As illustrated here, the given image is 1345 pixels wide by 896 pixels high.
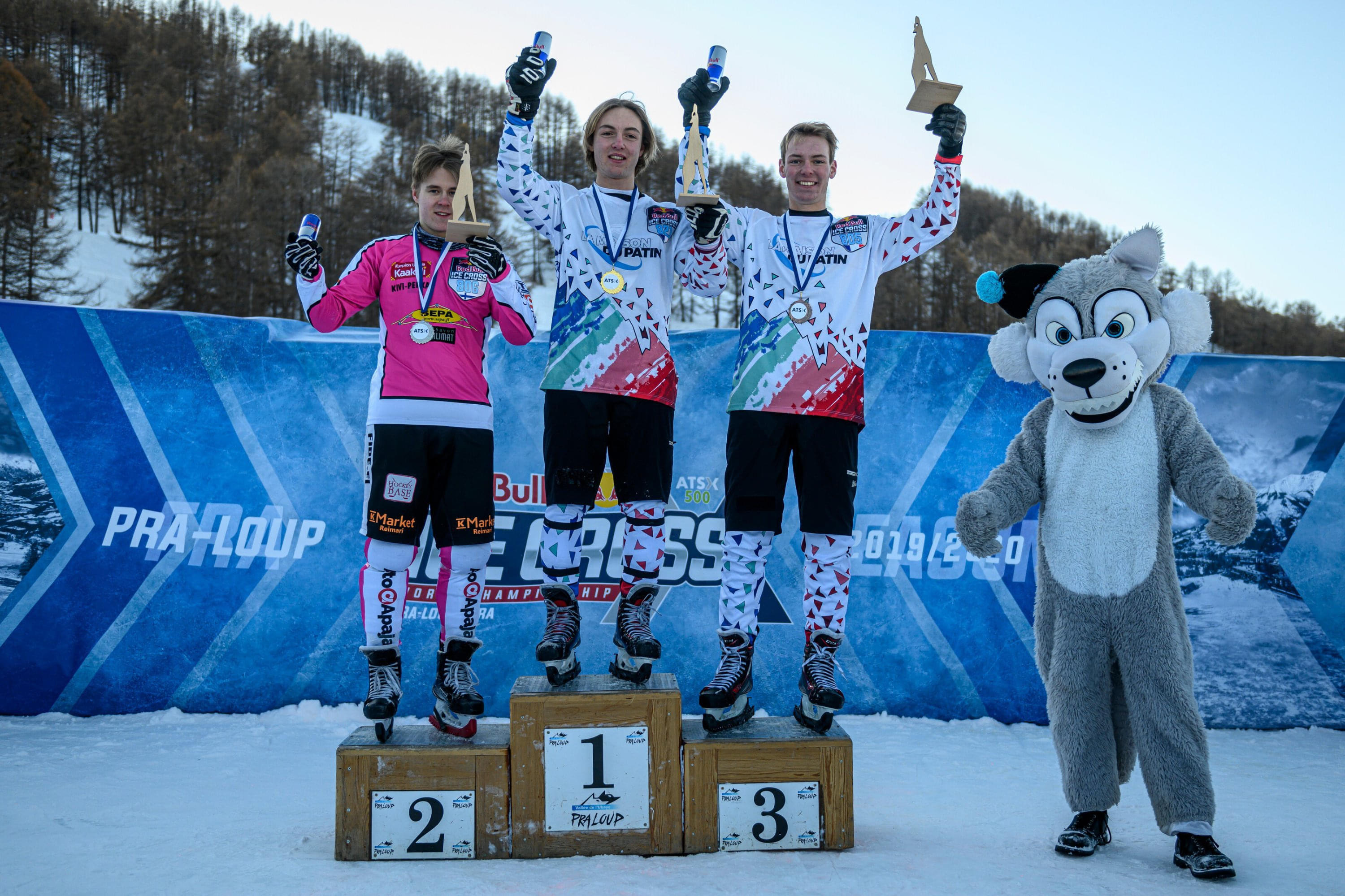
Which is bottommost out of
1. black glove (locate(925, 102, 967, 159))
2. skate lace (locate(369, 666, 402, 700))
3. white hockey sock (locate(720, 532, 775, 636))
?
skate lace (locate(369, 666, 402, 700))

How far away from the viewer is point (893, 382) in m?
4.49

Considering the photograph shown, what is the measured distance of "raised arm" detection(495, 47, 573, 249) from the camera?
2.72 meters

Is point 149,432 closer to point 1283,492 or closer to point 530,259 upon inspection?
point 1283,492

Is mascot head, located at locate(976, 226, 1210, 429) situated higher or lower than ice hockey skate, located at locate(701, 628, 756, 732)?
higher

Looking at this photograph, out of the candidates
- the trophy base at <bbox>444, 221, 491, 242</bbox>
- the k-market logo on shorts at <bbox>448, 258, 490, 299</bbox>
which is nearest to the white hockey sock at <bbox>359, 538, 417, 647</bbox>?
the k-market logo on shorts at <bbox>448, 258, 490, 299</bbox>

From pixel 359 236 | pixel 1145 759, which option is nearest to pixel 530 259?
pixel 359 236

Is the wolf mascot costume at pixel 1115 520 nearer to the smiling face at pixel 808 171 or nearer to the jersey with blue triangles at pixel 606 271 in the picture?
the smiling face at pixel 808 171

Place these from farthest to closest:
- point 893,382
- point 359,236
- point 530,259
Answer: point 530,259, point 359,236, point 893,382

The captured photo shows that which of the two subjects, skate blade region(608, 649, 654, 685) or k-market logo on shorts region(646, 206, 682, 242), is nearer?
skate blade region(608, 649, 654, 685)

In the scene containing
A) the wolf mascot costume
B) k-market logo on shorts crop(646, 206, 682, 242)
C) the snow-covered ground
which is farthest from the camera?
k-market logo on shorts crop(646, 206, 682, 242)

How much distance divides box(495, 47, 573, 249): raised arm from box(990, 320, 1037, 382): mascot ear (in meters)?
1.51

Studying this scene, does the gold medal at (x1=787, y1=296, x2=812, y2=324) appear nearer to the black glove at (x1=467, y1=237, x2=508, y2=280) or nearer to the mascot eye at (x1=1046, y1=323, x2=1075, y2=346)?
the mascot eye at (x1=1046, y1=323, x2=1075, y2=346)

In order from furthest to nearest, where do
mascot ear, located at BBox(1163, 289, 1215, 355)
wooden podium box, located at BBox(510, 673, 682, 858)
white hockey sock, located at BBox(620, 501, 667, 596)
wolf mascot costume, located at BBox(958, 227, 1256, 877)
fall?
white hockey sock, located at BBox(620, 501, 667, 596)
mascot ear, located at BBox(1163, 289, 1215, 355)
wooden podium box, located at BBox(510, 673, 682, 858)
wolf mascot costume, located at BBox(958, 227, 1256, 877)

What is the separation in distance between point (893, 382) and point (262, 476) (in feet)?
10.7
